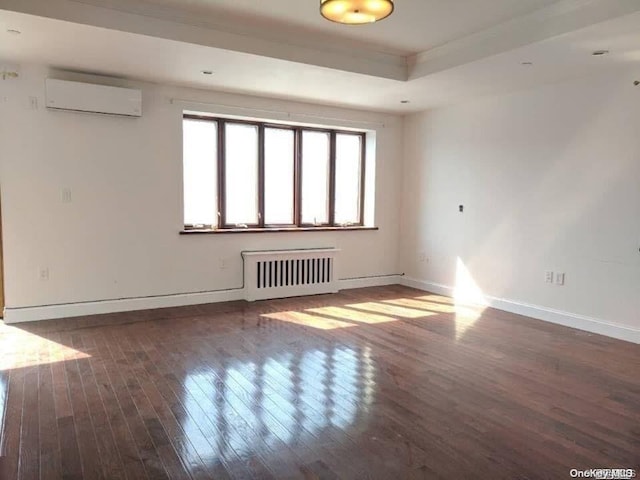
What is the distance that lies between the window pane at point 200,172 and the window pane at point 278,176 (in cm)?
65

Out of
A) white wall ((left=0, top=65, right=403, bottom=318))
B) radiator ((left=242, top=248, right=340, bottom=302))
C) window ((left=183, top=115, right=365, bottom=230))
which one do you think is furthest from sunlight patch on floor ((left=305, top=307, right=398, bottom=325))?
window ((left=183, top=115, right=365, bottom=230))

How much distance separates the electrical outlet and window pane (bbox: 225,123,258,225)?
1.93 meters

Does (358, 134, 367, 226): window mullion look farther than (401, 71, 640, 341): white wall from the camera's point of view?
Yes

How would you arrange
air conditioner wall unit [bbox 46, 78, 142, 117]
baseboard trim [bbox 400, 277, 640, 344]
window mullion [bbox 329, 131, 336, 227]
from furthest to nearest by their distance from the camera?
window mullion [bbox 329, 131, 336, 227] → air conditioner wall unit [bbox 46, 78, 142, 117] → baseboard trim [bbox 400, 277, 640, 344]

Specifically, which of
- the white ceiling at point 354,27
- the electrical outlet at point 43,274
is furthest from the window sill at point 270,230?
the white ceiling at point 354,27

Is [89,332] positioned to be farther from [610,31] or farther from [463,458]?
[610,31]

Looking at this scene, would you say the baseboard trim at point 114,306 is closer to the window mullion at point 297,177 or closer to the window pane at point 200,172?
the window pane at point 200,172

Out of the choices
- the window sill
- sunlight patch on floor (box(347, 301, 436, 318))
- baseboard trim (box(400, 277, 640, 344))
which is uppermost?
the window sill

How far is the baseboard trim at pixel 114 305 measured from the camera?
4.46 meters

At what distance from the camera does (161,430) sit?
242 centimetres

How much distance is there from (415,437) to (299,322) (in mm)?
2305

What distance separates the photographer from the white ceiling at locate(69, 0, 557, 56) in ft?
11.0

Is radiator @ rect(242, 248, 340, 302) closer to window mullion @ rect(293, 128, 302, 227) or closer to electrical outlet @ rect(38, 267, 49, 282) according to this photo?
window mullion @ rect(293, 128, 302, 227)

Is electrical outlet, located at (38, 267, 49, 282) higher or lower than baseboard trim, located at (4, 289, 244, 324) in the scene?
higher
